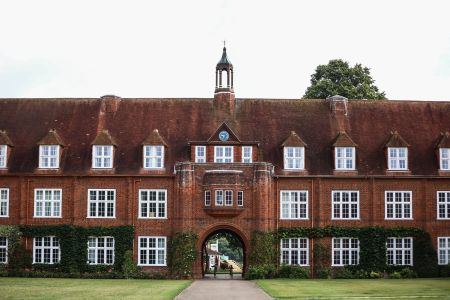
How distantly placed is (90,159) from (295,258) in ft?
53.2

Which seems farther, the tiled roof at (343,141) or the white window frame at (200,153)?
the tiled roof at (343,141)

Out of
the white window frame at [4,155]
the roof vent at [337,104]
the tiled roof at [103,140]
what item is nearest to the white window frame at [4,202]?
the white window frame at [4,155]

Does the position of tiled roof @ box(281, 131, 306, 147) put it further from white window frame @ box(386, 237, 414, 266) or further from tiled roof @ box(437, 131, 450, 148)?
tiled roof @ box(437, 131, 450, 148)

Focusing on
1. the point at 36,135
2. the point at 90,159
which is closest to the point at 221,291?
the point at 90,159

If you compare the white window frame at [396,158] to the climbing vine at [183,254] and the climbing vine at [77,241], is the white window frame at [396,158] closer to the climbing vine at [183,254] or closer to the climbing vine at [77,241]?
the climbing vine at [183,254]

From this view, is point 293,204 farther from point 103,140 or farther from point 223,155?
point 103,140

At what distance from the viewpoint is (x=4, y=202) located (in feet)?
186

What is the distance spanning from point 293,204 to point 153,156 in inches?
415

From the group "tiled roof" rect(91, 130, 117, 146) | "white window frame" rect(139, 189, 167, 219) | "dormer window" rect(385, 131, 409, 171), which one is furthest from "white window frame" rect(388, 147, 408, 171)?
"tiled roof" rect(91, 130, 117, 146)

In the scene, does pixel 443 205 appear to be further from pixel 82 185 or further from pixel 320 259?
pixel 82 185

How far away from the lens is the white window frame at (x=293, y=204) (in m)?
56.7

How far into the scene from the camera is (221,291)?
136ft

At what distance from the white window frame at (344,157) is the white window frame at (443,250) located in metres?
8.09

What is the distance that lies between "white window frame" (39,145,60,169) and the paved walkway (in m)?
16.2
